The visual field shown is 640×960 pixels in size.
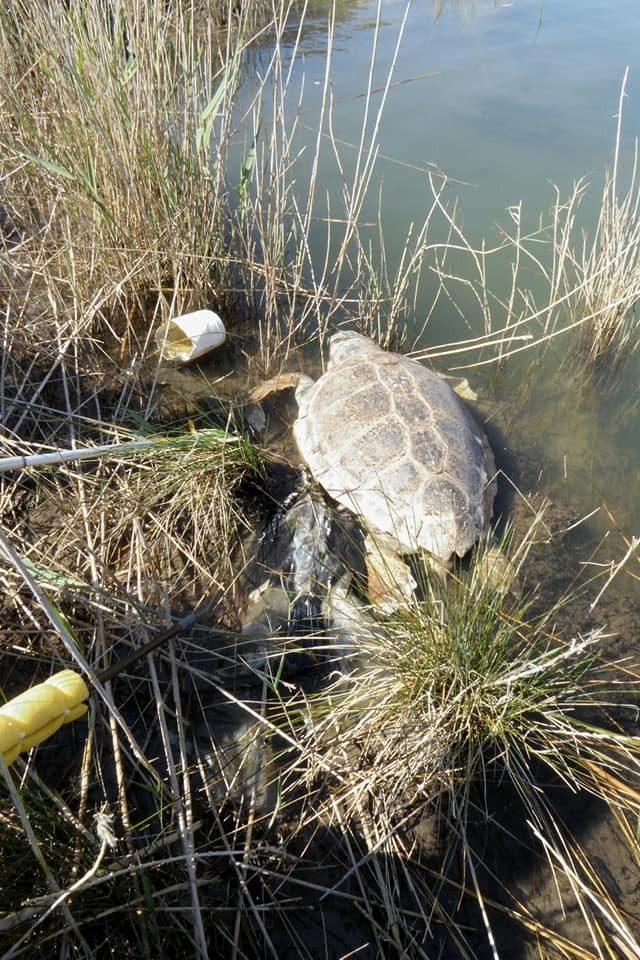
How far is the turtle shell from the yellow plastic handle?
5.09ft

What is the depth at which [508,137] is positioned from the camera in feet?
18.0

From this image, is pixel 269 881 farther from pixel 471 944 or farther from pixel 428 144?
pixel 428 144

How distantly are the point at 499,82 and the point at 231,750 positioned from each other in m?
7.14

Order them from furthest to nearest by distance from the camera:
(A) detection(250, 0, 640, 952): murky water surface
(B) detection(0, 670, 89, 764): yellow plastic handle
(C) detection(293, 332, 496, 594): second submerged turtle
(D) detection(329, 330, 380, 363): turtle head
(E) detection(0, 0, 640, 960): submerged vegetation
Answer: (D) detection(329, 330, 380, 363): turtle head → (A) detection(250, 0, 640, 952): murky water surface → (C) detection(293, 332, 496, 594): second submerged turtle → (E) detection(0, 0, 640, 960): submerged vegetation → (B) detection(0, 670, 89, 764): yellow plastic handle

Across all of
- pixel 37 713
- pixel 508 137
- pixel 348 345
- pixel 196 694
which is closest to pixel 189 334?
pixel 348 345

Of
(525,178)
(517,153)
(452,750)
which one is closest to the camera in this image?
(452,750)

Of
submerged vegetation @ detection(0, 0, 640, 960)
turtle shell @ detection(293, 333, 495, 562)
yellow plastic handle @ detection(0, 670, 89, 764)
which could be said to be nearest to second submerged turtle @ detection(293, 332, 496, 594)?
turtle shell @ detection(293, 333, 495, 562)

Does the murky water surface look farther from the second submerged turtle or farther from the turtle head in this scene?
the turtle head

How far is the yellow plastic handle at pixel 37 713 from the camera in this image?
0.94 meters

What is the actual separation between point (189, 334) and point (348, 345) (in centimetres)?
89

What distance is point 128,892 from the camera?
1.41 m

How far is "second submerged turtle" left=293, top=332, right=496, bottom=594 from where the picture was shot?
2.59m

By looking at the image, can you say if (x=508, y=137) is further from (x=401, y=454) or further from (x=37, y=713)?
(x=37, y=713)

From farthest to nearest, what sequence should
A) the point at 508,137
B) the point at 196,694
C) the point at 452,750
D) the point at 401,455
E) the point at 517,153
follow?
the point at 508,137, the point at 517,153, the point at 401,455, the point at 196,694, the point at 452,750
